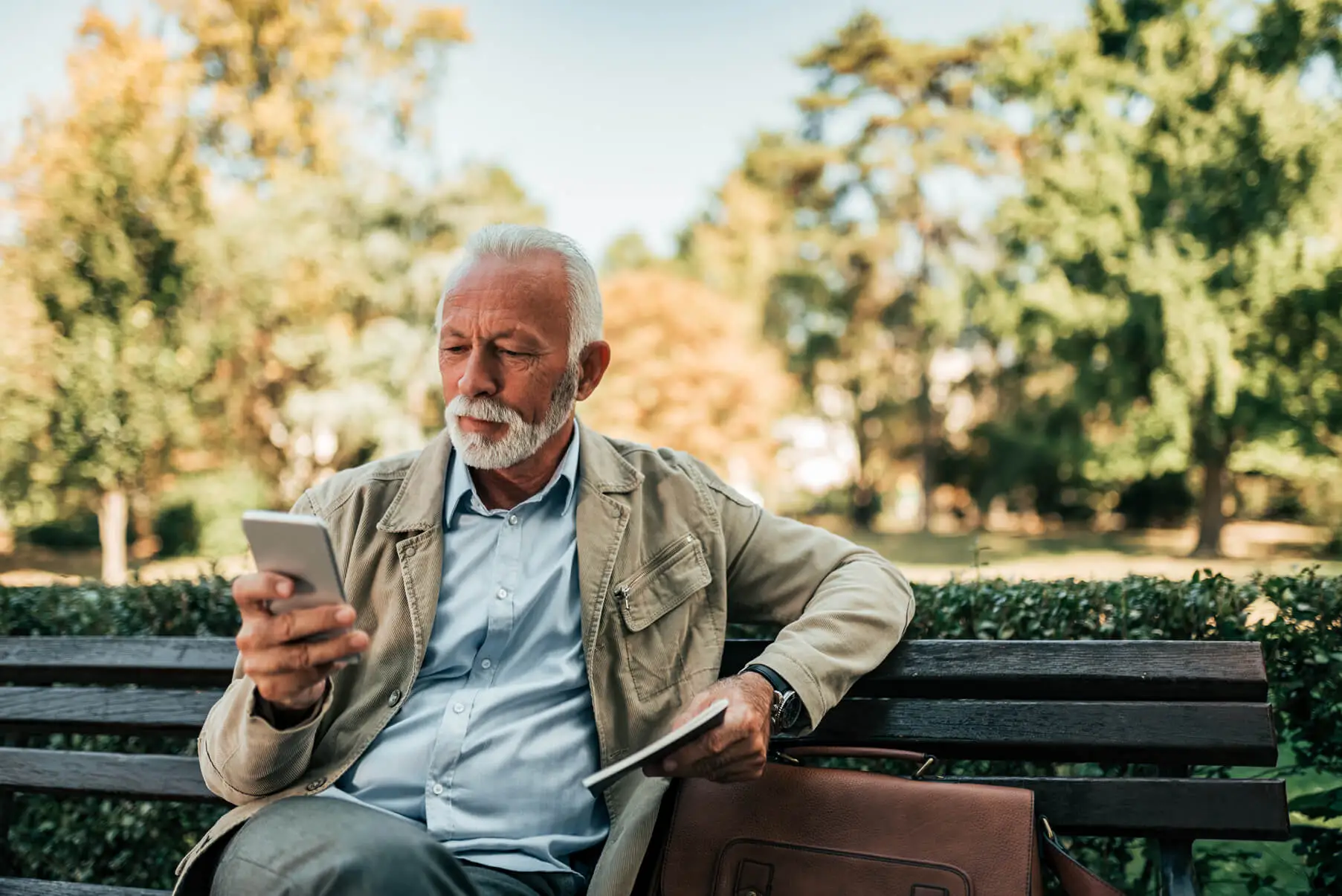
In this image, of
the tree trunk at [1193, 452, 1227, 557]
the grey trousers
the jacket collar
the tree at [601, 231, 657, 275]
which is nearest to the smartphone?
the grey trousers

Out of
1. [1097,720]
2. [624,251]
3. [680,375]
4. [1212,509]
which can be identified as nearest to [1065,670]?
[1097,720]

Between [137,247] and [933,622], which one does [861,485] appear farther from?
[933,622]

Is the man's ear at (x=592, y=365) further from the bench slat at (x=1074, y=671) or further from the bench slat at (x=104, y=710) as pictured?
the bench slat at (x=104, y=710)

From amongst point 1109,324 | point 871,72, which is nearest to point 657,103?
point 871,72

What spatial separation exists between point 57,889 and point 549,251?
2048 mm

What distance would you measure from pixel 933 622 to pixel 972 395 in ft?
121

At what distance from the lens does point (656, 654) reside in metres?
2.41

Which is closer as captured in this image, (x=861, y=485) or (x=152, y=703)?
(x=152, y=703)

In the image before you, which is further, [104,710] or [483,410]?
[104,710]

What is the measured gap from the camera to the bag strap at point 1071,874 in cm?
196

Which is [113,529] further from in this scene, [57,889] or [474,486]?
[474,486]

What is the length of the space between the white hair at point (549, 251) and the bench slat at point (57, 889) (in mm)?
1579

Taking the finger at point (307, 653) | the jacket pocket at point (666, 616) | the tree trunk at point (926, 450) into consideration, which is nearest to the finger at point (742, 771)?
the jacket pocket at point (666, 616)

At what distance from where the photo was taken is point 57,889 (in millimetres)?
2650
